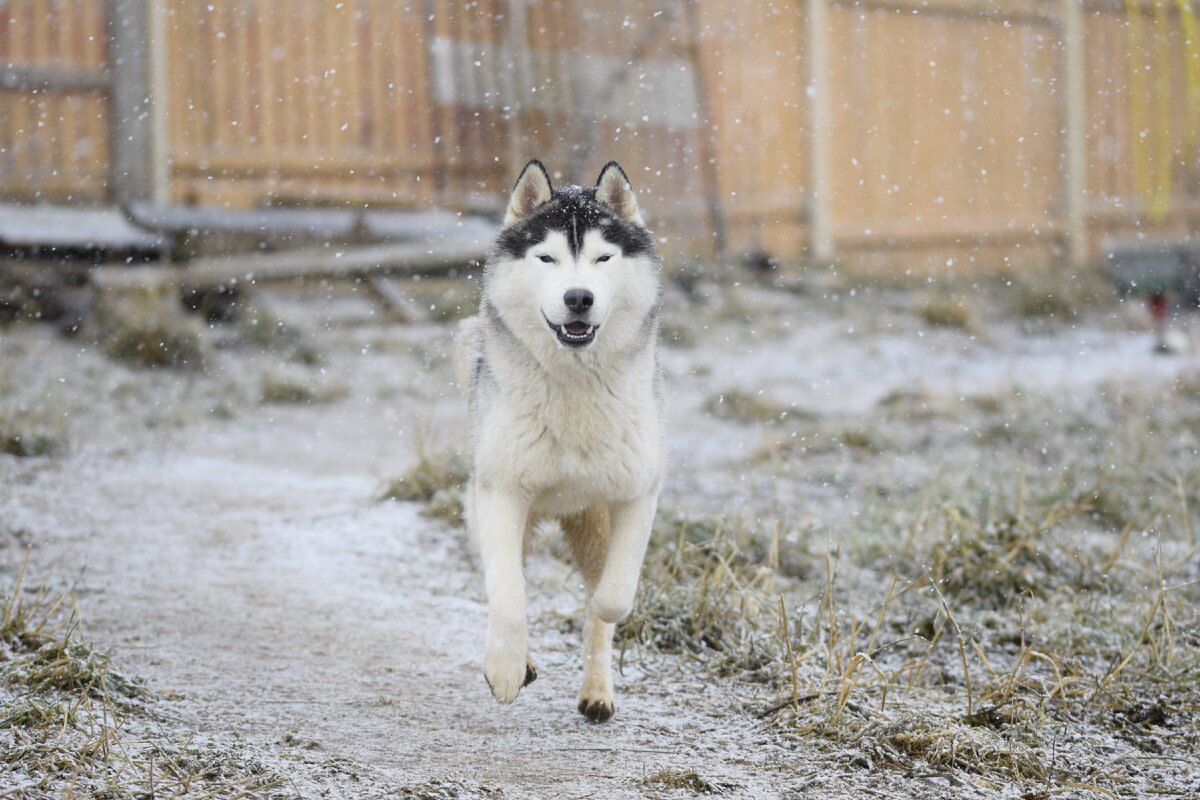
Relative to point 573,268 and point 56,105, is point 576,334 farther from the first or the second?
point 56,105

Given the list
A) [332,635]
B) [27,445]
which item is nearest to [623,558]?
[332,635]

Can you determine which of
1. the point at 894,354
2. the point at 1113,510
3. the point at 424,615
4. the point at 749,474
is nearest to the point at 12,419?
the point at 424,615

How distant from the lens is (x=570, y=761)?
2613 millimetres

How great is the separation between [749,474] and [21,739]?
11.8 ft

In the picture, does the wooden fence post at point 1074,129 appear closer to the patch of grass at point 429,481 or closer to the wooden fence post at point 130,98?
the wooden fence post at point 130,98

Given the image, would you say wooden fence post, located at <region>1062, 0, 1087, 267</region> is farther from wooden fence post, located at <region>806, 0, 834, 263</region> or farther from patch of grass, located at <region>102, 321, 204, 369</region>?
patch of grass, located at <region>102, 321, 204, 369</region>

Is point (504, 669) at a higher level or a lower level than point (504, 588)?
lower

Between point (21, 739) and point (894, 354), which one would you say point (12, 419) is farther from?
point (894, 354)

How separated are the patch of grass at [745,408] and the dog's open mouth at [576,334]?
4.01 meters

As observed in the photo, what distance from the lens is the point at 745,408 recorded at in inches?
266

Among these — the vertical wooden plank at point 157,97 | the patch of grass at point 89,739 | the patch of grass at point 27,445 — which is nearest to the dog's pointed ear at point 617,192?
the patch of grass at point 89,739

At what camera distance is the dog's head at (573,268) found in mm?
2693

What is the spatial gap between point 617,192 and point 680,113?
28.8ft

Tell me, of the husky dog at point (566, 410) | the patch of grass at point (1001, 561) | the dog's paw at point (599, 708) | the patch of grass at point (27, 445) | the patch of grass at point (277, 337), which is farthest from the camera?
the patch of grass at point (277, 337)
